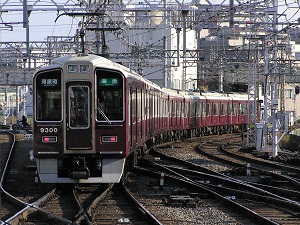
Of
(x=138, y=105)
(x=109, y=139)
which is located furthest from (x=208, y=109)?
(x=109, y=139)

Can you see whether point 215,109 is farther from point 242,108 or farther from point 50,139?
point 50,139

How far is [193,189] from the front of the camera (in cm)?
1373

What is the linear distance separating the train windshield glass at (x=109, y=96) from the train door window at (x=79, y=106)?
22cm

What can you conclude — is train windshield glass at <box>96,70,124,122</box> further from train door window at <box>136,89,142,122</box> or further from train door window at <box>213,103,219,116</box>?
train door window at <box>213,103,219,116</box>

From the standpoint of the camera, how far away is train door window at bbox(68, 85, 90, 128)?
12.9 metres

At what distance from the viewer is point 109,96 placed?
43.2ft

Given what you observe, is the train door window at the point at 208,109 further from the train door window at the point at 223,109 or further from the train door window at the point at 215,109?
the train door window at the point at 223,109

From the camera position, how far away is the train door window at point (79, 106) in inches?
509

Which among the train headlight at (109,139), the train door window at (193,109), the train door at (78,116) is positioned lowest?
the train door window at (193,109)

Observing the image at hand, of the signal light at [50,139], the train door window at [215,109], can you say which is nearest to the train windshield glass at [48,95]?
the signal light at [50,139]

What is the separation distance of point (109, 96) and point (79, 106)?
1.90 feet

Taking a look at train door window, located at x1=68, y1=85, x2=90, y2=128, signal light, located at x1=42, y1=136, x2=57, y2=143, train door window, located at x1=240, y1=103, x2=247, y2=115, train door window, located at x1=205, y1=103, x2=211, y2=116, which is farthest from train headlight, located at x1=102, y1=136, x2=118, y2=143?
train door window, located at x1=240, y1=103, x2=247, y2=115

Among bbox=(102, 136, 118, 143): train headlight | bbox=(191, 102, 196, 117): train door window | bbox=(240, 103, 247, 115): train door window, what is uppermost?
bbox=(102, 136, 118, 143): train headlight

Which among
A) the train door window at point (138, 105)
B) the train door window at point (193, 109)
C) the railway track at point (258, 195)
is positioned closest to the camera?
the railway track at point (258, 195)
